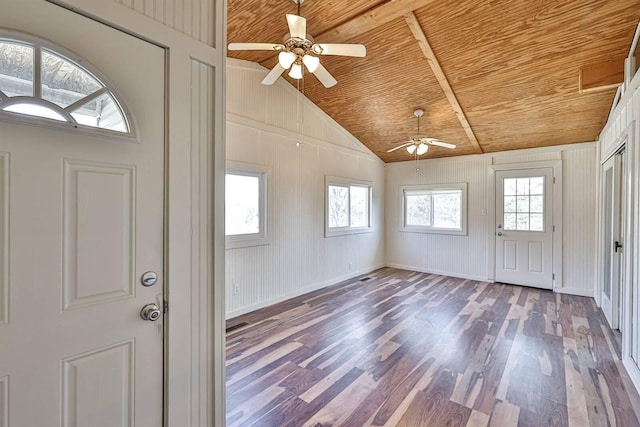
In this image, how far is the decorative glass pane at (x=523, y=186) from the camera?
17.0ft

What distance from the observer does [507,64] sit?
131 inches

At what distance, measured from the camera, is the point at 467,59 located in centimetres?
335

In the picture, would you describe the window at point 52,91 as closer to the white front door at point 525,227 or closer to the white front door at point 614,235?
the white front door at point 614,235

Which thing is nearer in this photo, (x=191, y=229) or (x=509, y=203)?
(x=191, y=229)

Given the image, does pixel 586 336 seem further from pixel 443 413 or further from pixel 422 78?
pixel 422 78

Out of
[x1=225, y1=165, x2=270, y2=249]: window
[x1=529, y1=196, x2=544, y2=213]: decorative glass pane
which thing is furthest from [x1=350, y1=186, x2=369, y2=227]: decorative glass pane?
[x1=529, y1=196, x2=544, y2=213]: decorative glass pane

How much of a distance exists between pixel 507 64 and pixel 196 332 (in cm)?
396

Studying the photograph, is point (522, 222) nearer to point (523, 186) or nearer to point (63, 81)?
point (523, 186)

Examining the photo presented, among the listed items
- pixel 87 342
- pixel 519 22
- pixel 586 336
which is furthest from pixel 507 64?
pixel 87 342

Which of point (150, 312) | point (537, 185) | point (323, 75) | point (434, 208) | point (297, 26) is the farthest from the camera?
point (434, 208)

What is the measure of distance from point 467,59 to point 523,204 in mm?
3081

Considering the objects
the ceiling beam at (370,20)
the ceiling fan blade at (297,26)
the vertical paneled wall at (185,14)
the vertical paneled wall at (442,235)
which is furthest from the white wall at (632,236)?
the vertical paneled wall at (185,14)

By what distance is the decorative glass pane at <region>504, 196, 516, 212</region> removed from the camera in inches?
208

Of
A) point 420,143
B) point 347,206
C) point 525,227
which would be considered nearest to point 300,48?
point 420,143
